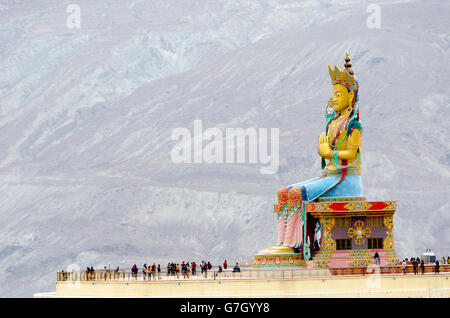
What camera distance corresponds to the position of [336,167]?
52844 millimetres

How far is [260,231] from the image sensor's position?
188 m

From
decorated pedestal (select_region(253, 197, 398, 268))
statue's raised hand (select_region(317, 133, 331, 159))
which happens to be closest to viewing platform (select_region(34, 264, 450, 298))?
decorated pedestal (select_region(253, 197, 398, 268))

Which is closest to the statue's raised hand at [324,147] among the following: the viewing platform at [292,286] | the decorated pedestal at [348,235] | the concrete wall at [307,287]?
the decorated pedestal at [348,235]

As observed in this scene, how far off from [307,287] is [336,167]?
8700 mm

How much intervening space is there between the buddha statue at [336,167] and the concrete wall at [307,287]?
6.17m

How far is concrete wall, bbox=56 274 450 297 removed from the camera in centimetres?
4550

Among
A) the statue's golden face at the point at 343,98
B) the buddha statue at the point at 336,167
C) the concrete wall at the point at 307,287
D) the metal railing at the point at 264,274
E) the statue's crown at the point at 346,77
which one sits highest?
the statue's crown at the point at 346,77

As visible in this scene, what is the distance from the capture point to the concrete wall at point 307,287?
149 ft

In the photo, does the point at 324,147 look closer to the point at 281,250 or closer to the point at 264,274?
the point at 281,250

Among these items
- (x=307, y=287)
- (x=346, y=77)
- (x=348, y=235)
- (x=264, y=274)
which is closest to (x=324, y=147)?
(x=346, y=77)

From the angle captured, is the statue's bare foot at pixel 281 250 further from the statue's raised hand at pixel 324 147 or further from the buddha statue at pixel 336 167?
the statue's raised hand at pixel 324 147

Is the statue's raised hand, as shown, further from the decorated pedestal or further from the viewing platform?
the viewing platform
